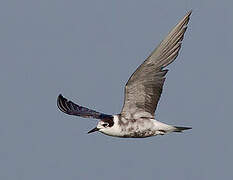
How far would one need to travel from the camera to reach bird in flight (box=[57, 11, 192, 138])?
17.8 m

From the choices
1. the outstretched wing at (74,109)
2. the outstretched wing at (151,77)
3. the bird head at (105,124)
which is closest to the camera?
the outstretched wing at (151,77)

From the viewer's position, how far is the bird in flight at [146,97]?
17828mm

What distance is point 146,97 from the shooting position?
18297 mm

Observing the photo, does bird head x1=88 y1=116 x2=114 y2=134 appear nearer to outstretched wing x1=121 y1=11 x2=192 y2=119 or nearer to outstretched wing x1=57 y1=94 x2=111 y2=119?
outstretched wing x1=121 y1=11 x2=192 y2=119

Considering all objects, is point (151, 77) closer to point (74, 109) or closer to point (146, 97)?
point (146, 97)

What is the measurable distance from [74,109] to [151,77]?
3.99m

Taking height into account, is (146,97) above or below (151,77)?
below

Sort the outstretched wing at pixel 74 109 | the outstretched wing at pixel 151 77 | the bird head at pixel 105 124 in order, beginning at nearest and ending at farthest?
1. the outstretched wing at pixel 151 77
2. the bird head at pixel 105 124
3. the outstretched wing at pixel 74 109

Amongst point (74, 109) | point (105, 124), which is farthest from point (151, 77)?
point (74, 109)

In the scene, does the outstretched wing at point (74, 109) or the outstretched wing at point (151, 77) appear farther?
the outstretched wing at point (74, 109)

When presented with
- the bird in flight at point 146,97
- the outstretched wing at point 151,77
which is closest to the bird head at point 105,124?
the bird in flight at point 146,97

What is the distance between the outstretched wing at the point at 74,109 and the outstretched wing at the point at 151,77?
4.03ft

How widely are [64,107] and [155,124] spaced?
385cm

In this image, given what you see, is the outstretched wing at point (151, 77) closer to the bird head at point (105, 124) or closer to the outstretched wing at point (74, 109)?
the bird head at point (105, 124)
